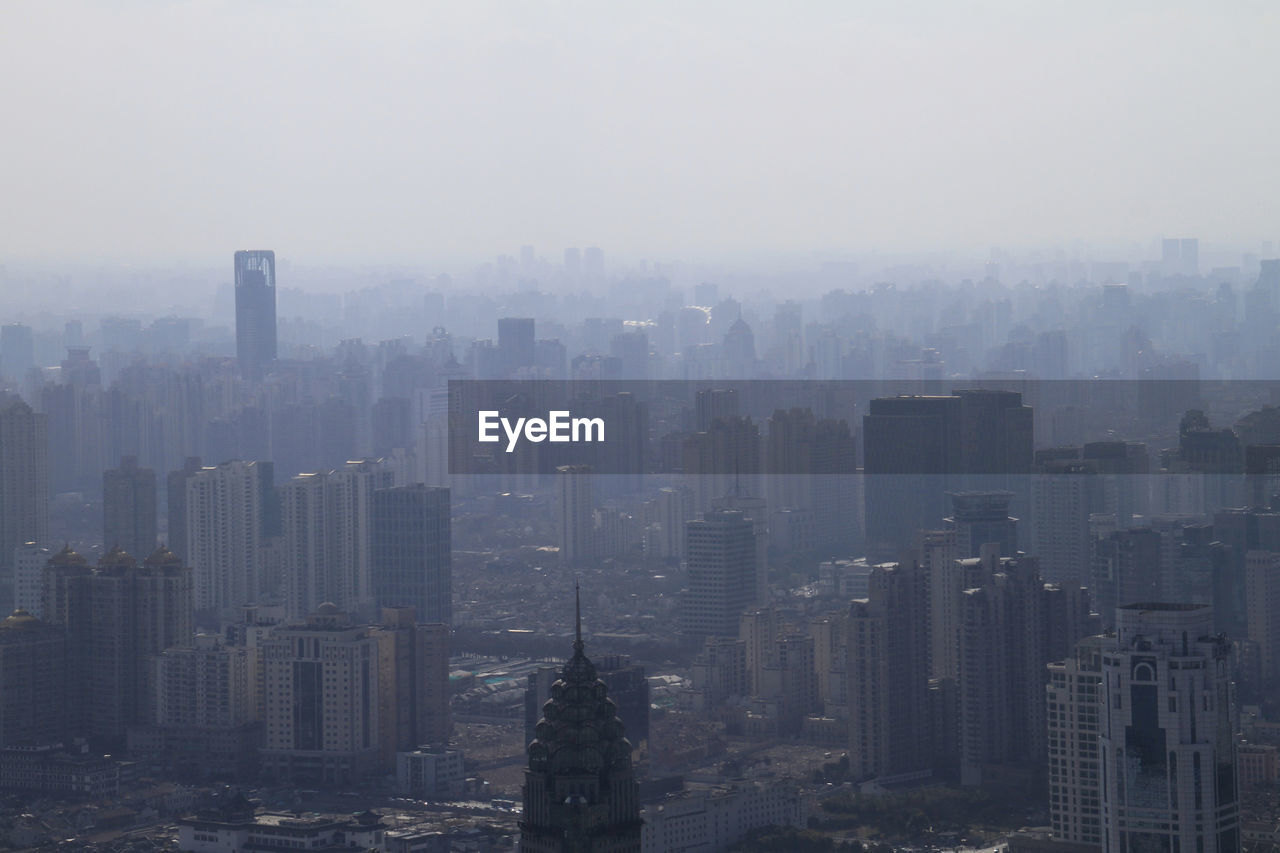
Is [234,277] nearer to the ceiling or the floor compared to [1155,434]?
nearer to the ceiling

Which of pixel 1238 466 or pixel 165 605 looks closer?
pixel 165 605

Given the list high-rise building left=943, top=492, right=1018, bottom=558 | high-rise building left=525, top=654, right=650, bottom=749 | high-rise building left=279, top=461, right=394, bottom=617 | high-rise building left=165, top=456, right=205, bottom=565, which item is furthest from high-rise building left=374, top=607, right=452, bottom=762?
high-rise building left=165, top=456, right=205, bottom=565

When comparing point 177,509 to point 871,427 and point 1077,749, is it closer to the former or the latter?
point 871,427

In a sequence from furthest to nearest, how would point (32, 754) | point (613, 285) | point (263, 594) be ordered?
point (613, 285) → point (263, 594) → point (32, 754)

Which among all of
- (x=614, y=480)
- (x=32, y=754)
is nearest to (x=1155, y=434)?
(x=614, y=480)

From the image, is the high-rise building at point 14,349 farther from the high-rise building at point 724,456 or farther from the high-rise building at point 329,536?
the high-rise building at point 724,456

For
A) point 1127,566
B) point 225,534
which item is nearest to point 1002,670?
point 1127,566

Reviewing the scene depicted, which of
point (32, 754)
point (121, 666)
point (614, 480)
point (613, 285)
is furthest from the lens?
point (613, 285)

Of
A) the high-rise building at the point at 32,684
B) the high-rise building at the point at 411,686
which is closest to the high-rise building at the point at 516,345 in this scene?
the high-rise building at the point at 411,686

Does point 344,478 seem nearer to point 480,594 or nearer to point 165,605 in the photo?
point 480,594
